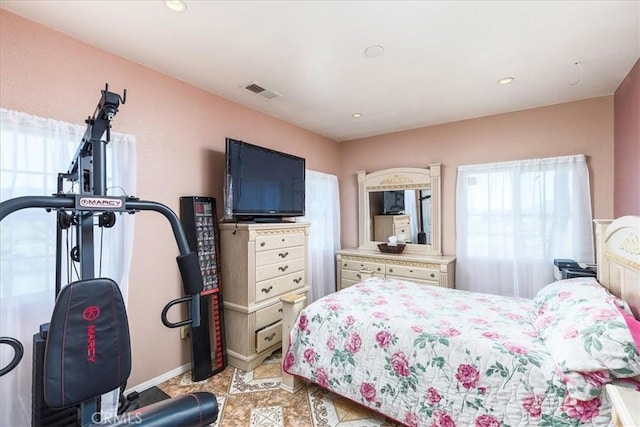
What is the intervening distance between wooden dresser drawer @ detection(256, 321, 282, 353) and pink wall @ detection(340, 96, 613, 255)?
205 cm

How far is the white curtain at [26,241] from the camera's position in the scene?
1681 mm

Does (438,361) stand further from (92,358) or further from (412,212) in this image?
(412,212)

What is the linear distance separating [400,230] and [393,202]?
408 mm

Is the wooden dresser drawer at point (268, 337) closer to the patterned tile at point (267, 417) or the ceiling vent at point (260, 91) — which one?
the patterned tile at point (267, 417)

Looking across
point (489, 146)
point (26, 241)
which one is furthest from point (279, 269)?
point (489, 146)

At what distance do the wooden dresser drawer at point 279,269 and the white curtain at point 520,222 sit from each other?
2.01 meters

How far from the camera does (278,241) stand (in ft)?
9.66

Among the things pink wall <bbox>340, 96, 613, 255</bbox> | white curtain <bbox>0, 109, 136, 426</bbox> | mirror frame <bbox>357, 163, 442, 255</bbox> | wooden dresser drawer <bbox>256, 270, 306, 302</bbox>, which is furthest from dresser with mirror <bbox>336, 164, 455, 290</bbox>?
white curtain <bbox>0, 109, 136, 426</bbox>

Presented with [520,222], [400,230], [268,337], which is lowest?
[268,337]

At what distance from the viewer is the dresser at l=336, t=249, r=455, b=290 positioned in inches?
135

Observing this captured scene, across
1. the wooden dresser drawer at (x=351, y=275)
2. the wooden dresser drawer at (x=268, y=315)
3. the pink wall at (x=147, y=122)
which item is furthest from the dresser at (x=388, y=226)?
the pink wall at (x=147, y=122)

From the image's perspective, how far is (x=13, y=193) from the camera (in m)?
1.71

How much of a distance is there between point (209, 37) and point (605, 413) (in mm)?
2948

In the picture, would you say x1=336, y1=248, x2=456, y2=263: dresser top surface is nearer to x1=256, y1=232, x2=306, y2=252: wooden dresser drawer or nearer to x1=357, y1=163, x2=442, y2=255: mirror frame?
x1=357, y1=163, x2=442, y2=255: mirror frame
